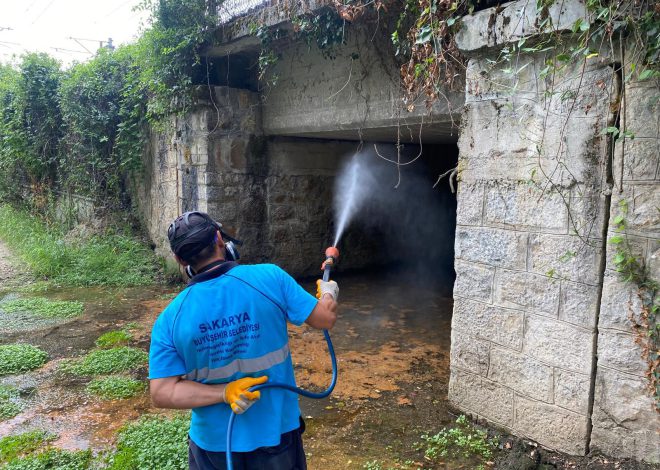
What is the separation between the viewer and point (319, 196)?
24.8ft

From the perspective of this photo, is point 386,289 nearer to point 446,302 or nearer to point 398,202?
point 446,302

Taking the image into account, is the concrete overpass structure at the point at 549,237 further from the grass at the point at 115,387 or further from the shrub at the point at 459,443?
the grass at the point at 115,387

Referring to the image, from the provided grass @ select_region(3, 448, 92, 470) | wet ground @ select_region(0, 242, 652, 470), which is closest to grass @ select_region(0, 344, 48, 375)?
wet ground @ select_region(0, 242, 652, 470)

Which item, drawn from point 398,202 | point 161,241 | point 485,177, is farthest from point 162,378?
point 398,202

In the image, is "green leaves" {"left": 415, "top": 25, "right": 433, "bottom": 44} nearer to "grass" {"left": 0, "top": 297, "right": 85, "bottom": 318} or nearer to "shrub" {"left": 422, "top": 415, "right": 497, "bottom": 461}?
"shrub" {"left": 422, "top": 415, "right": 497, "bottom": 461}

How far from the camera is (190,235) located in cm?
212

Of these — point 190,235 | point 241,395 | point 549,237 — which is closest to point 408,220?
point 549,237

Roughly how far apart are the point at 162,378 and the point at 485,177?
2.27 metres

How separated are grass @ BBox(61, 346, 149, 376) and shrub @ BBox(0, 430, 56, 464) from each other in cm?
102

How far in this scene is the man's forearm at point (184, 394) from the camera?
6.60 feet

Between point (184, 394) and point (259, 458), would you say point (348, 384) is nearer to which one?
point (259, 458)

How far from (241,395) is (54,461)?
1863mm

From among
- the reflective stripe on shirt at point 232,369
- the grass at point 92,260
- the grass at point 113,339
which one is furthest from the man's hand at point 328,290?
the grass at point 92,260

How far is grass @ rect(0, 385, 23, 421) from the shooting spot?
12.2 feet
